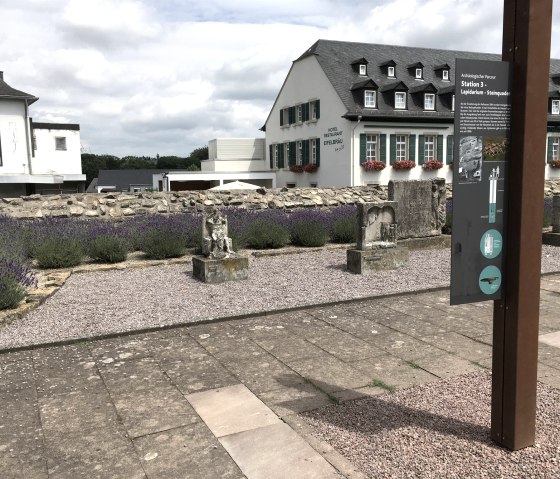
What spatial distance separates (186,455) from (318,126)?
31822mm

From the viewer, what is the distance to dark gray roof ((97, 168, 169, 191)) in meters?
61.5

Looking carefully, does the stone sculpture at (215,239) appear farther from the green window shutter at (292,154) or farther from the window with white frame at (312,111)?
the green window shutter at (292,154)

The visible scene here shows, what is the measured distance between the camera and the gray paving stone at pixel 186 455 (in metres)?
3.15

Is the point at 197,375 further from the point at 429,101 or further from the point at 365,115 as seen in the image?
the point at 429,101

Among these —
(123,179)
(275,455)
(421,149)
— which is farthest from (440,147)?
(123,179)

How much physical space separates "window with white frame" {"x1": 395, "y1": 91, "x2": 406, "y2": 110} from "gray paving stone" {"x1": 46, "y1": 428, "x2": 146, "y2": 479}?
31.7 metres

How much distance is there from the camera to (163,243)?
430 inches

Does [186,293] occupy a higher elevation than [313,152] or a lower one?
A: lower

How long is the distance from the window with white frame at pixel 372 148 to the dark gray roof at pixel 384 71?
4.18ft

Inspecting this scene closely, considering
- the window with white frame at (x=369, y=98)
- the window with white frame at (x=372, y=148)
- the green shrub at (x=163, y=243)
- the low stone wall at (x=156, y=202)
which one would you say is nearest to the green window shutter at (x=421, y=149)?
the window with white frame at (x=372, y=148)

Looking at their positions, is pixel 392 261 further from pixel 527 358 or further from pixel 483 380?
pixel 527 358

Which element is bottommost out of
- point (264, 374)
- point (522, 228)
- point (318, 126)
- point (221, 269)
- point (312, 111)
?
point (264, 374)

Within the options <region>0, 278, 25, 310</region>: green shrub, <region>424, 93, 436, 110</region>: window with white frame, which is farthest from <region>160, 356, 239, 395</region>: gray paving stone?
<region>424, 93, 436, 110</region>: window with white frame

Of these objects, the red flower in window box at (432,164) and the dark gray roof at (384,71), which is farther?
the red flower in window box at (432,164)
